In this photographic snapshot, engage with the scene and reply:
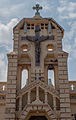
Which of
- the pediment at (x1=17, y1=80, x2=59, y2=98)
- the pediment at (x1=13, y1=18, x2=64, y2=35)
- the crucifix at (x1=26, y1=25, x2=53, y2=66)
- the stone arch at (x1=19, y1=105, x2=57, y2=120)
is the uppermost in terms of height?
the pediment at (x1=13, y1=18, x2=64, y2=35)

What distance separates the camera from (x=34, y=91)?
19.9 m

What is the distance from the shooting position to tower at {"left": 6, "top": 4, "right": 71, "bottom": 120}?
18.6 m

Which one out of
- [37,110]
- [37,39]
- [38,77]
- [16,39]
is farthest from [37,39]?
[37,110]

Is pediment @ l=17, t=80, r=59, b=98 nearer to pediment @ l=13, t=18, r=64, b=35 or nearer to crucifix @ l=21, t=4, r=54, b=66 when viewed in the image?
crucifix @ l=21, t=4, r=54, b=66

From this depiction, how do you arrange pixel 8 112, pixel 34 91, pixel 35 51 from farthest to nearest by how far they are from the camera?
pixel 35 51 → pixel 34 91 → pixel 8 112

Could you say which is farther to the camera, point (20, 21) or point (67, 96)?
point (20, 21)

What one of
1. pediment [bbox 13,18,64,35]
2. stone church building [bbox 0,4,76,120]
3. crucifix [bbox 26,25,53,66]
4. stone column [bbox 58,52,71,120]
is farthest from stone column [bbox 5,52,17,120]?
stone column [bbox 58,52,71,120]

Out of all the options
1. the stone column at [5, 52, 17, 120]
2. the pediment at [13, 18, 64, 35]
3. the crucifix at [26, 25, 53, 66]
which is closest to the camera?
the stone column at [5, 52, 17, 120]

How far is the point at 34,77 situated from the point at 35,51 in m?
2.80

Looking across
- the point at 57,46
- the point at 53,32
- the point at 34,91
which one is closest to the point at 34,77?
the point at 34,91

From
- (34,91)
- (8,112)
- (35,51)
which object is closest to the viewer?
(8,112)

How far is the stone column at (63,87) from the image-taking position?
18.2 meters

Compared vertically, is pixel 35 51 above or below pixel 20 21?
below

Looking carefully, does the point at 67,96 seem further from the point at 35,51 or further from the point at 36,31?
the point at 36,31
